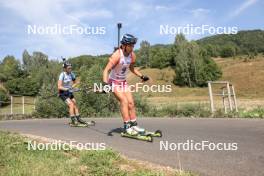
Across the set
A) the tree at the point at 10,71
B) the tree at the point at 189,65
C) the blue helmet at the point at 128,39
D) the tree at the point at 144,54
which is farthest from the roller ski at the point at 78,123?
the tree at the point at 144,54

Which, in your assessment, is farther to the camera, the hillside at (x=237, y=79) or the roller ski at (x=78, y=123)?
the hillside at (x=237, y=79)

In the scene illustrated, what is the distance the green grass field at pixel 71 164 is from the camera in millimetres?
5090

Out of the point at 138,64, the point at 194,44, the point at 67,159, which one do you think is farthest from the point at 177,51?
the point at 67,159

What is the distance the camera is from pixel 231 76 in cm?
9556

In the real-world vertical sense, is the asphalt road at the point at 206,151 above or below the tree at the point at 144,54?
below

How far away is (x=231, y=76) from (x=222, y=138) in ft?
297

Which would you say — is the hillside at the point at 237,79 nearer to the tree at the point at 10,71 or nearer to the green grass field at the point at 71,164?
the tree at the point at 10,71

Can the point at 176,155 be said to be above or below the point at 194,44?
below

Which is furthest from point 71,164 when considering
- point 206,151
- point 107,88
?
point 107,88

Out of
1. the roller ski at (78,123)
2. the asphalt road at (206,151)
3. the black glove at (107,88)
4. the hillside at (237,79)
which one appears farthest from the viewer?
the hillside at (237,79)

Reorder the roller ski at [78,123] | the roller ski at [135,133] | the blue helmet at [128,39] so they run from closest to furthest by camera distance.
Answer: the roller ski at [135,133]
the blue helmet at [128,39]
the roller ski at [78,123]

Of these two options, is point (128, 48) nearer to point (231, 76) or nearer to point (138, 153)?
point (138, 153)

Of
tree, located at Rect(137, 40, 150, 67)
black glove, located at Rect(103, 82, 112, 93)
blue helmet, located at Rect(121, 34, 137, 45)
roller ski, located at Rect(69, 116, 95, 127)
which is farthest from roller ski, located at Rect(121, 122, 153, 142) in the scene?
tree, located at Rect(137, 40, 150, 67)

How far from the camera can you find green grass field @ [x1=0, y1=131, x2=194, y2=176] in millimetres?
5090
